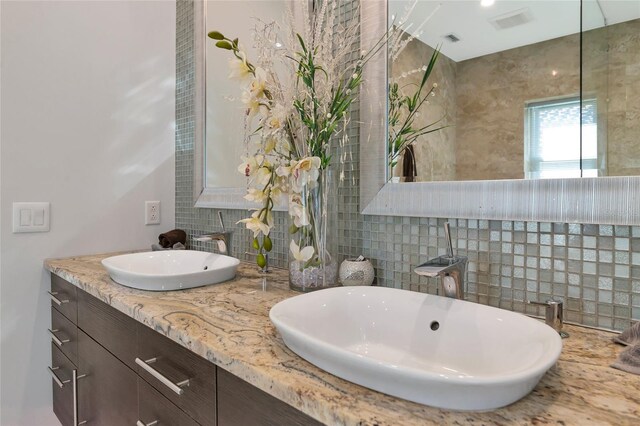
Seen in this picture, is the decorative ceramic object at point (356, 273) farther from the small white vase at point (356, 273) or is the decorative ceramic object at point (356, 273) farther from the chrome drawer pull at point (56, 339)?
the chrome drawer pull at point (56, 339)

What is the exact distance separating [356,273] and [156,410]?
1.88ft

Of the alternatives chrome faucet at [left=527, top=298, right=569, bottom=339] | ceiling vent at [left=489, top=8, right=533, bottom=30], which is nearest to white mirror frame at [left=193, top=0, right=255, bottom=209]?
ceiling vent at [left=489, top=8, right=533, bottom=30]

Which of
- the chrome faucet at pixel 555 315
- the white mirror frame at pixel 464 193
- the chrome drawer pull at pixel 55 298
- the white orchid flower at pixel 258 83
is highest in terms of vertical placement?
the white orchid flower at pixel 258 83

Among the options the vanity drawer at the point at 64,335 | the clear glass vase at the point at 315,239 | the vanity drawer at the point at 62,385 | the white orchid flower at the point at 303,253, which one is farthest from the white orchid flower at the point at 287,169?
the vanity drawer at the point at 62,385

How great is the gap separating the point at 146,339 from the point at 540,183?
0.96 m

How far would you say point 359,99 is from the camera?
114cm

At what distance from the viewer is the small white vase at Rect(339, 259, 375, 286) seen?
3.32ft

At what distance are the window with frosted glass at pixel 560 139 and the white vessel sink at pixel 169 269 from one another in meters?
0.89

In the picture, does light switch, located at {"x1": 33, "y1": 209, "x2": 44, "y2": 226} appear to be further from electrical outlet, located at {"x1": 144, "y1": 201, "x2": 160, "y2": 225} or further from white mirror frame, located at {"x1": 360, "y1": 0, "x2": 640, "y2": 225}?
white mirror frame, located at {"x1": 360, "y1": 0, "x2": 640, "y2": 225}

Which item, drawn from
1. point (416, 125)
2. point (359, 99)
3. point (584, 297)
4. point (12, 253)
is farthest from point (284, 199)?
point (12, 253)

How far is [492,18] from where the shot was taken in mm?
910

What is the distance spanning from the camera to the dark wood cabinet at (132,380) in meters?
0.65

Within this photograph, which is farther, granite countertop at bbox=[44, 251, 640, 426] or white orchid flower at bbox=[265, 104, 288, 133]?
white orchid flower at bbox=[265, 104, 288, 133]

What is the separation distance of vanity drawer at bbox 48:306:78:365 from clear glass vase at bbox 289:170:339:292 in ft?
2.83
